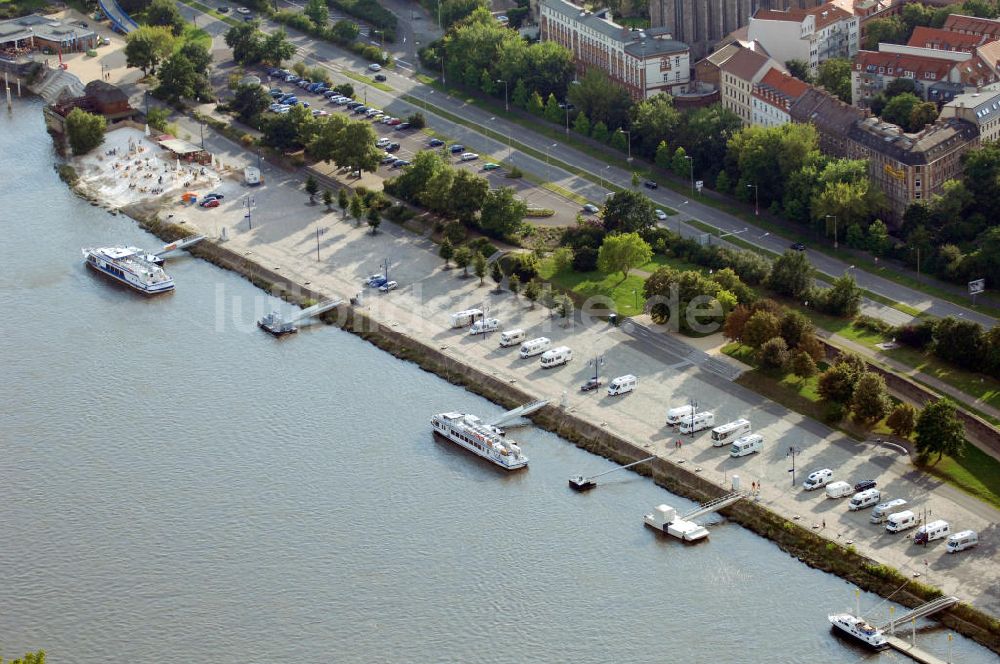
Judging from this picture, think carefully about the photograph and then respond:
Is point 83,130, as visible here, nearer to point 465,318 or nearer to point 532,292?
point 465,318

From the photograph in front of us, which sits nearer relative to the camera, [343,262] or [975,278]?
[975,278]

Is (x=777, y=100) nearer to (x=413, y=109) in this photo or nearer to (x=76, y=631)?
(x=413, y=109)

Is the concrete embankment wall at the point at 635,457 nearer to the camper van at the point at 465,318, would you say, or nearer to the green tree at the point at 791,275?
the camper van at the point at 465,318

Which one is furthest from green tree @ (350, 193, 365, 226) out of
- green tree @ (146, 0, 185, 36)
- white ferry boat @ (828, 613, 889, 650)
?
white ferry boat @ (828, 613, 889, 650)

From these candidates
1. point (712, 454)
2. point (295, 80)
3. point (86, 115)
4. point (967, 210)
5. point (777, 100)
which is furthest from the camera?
point (295, 80)

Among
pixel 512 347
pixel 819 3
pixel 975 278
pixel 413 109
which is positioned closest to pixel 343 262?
pixel 512 347

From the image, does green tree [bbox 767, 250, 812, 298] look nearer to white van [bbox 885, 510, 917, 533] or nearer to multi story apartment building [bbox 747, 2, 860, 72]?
white van [bbox 885, 510, 917, 533]

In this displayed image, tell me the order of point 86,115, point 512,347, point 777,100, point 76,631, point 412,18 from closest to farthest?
point 76,631 < point 512,347 < point 777,100 < point 86,115 < point 412,18

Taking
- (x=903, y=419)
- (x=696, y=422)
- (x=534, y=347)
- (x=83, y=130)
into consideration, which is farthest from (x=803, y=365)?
(x=83, y=130)
